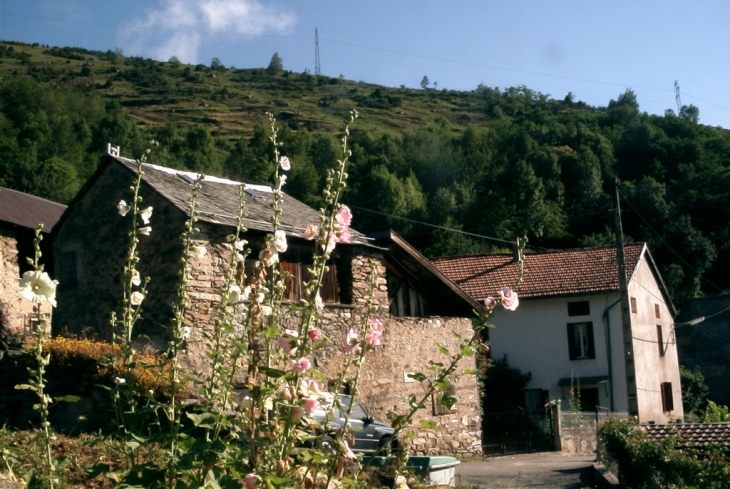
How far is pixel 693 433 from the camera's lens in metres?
14.1

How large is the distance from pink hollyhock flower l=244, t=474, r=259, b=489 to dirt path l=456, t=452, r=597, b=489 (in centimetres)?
981

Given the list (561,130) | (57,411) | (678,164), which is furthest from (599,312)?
(561,130)

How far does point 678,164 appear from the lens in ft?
181

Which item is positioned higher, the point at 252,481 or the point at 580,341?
the point at 580,341

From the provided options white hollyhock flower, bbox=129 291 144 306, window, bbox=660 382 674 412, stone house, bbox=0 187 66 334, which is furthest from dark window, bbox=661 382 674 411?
white hollyhock flower, bbox=129 291 144 306

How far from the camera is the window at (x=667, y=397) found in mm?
34062

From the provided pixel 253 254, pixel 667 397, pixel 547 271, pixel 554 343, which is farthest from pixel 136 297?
pixel 667 397

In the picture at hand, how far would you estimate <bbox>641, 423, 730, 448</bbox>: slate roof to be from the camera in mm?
13406

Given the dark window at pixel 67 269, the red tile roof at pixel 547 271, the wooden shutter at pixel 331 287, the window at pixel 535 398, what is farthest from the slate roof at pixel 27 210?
the window at pixel 535 398

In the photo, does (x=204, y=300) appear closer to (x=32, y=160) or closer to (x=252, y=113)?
(x=32, y=160)

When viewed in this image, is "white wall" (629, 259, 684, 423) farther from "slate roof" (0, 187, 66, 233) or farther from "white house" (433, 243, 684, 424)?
"slate roof" (0, 187, 66, 233)

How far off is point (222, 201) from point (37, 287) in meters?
15.5

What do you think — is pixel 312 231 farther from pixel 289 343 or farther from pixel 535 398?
pixel 535 398

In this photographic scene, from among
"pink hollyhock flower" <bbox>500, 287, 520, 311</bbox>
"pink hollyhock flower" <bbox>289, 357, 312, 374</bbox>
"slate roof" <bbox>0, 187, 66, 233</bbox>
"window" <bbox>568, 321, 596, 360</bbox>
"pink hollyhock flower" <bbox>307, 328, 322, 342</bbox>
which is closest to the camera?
"pink hollyhock flower" <bbox>289, 357, 312, 374</bbox>
